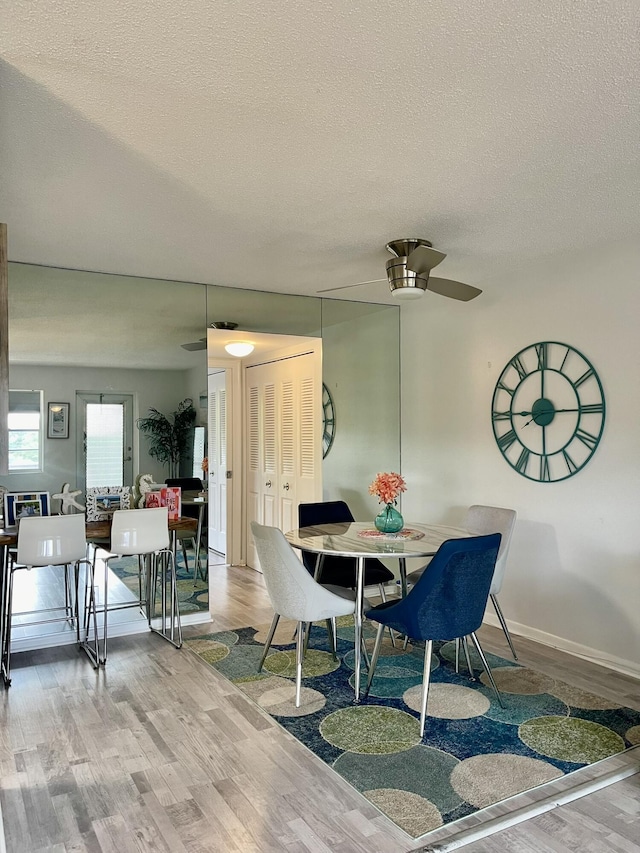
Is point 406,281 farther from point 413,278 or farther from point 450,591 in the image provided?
point 450,591

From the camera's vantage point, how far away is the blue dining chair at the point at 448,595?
287 cm

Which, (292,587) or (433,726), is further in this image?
(292,587)

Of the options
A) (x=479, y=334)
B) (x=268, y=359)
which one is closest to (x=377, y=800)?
(x=479, y=334)

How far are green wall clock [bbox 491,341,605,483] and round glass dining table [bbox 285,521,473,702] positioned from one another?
0.73m

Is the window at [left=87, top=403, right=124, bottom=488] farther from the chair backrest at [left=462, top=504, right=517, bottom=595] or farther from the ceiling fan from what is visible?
the chair backrest at [left=462, top=504, right=517, bottom=595]

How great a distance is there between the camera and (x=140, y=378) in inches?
170

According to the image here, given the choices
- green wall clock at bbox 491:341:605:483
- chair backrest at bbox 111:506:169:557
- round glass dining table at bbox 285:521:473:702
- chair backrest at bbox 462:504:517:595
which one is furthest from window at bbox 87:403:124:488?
green wall clock at bbox 491:341:605:483

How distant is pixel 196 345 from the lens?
4555 millimetres

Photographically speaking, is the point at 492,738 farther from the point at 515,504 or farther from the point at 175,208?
the point at 175,208

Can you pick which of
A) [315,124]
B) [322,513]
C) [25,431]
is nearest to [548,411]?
[322,513]

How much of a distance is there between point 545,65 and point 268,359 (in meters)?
4.44

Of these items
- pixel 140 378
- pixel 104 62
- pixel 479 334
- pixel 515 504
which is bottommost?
pixel 515 504

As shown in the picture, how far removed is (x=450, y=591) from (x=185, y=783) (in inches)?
53.5

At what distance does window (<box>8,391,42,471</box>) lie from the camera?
399 centimetres
